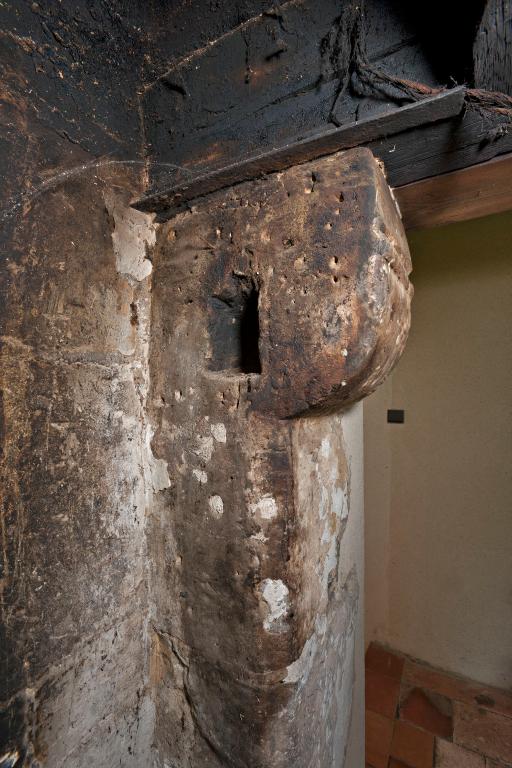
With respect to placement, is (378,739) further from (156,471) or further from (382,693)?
(156,471)

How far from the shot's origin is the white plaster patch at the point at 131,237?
93 cm

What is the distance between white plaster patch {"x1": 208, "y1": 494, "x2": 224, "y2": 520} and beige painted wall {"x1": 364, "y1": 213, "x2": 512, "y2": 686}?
1.83 metres

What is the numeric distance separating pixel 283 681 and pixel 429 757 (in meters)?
1.76

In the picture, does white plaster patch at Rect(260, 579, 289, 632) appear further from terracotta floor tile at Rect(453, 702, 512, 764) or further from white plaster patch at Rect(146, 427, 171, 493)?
terracotta floor tile at Rect(453, 702, 512, 764)

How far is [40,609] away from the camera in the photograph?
2.51ft

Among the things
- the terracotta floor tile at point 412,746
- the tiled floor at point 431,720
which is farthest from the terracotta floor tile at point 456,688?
the terracotta floor tile at point 412,746

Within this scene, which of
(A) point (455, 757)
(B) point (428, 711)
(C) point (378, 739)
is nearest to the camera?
(A) point (455, 757)

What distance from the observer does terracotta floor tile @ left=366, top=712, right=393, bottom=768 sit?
6.08 ft

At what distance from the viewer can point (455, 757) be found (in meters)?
1.84

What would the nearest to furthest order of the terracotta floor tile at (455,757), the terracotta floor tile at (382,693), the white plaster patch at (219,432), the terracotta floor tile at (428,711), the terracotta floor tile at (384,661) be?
the white plaster patch at (219,432) < the terracotta floor tile at (455,757) < the terracotta floor tile at (428,711) < the terracotta floor tile at (382,693) < the terracotta floor tile at (384,661)

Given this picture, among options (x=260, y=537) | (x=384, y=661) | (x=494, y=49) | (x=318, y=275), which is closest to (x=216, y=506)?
(x=260, y=537)

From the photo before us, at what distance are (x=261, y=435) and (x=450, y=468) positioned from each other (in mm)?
1996

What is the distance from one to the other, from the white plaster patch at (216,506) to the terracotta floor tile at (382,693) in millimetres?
2125

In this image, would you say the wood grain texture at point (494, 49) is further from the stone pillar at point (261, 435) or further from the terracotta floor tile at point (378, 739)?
the terracotta floor tile at point (378, 739)
